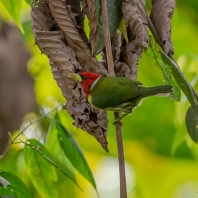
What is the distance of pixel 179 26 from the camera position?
268 centimetres

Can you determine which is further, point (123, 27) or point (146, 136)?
point (146, 136)

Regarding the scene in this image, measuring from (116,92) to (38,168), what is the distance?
1.07 feet

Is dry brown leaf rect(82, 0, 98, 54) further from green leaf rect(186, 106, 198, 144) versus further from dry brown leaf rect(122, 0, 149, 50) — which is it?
green leaf rect(186, 106, 198, 144)

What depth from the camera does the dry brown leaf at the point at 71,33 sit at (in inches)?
49.2

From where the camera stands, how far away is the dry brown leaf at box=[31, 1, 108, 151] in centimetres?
121

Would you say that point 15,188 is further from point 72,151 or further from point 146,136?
point 146,136

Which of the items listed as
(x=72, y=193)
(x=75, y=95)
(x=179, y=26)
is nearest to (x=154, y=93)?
(x=75, y=95)

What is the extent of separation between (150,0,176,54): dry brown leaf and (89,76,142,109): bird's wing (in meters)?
0.21

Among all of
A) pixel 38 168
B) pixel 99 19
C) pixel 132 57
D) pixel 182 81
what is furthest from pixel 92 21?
pixel 38 168

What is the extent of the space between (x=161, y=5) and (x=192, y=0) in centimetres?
126

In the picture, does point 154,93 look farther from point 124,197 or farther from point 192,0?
point 192,0

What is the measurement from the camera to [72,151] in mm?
1579

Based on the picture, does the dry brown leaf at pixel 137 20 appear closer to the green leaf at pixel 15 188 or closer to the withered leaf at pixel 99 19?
the withered leaf at pixel 99 19

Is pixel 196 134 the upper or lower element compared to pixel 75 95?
lower
